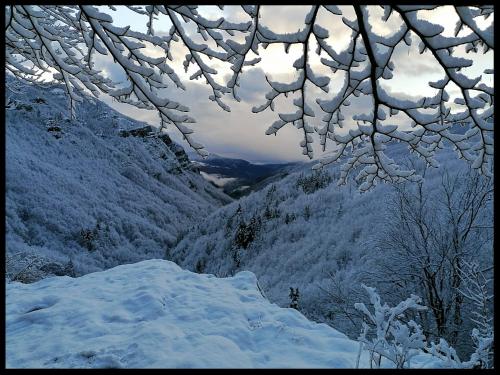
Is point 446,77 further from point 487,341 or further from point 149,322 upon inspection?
point 149,322

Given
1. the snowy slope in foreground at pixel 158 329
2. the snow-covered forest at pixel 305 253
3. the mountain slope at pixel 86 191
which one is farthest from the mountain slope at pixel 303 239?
the mountain slope at pixel 86 191

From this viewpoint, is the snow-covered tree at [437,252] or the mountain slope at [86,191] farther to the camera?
the mountain slope at [86,191]

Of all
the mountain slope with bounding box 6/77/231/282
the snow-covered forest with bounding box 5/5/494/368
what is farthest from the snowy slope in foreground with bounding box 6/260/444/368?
the mountain slope with bounding box 6/77/231/282

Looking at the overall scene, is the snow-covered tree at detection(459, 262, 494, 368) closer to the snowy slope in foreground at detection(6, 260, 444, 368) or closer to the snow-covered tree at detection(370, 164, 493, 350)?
the snow-covered tree at detection(370, 164, 493, 350)

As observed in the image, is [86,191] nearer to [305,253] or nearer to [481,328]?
[305,253]

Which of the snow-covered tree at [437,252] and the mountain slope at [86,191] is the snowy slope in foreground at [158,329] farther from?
the mountain slope at [86,191]

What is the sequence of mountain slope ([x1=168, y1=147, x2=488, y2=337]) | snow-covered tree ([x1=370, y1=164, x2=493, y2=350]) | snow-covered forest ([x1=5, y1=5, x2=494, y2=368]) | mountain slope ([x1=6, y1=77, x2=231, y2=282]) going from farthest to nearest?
mountain slope ([x1=6, y1=77, x2=231, y2=282]), mountain slope ([x1=168, y1=147, x2=488, y2=337]), snow-covered tree ([x1=370, y1=164, x2=493, y2=350]), snow-covered forest ([x1=5, y1=5, x2=494, y2=368])
